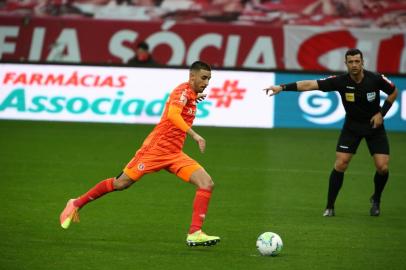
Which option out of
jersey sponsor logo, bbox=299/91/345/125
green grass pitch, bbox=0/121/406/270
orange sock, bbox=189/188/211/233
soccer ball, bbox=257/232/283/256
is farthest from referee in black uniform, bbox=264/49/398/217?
jersey sponsor logo, bbox=299/91/345/125

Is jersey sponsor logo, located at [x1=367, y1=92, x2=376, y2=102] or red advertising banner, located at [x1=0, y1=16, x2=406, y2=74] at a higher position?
red advertising banner, located at [x1=0, y1=16, x2=406, y2=74]

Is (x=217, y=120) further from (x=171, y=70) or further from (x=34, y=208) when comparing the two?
(x=34, y=208)

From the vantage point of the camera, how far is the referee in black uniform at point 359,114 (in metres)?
11.0

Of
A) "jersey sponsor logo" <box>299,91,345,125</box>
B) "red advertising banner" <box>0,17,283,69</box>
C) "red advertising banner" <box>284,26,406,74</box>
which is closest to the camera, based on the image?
"jersey sponsor logo" <box>299,91,345,125</box>

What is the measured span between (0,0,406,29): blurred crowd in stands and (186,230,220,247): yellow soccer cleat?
1712 centimetres

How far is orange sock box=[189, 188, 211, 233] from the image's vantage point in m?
8.77

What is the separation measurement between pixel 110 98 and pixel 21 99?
5.86 feet

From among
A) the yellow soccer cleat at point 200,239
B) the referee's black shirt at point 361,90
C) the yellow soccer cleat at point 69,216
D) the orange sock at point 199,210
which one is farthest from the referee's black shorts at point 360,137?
the yellow soccer cleat at point 69,216

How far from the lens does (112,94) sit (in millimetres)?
19188

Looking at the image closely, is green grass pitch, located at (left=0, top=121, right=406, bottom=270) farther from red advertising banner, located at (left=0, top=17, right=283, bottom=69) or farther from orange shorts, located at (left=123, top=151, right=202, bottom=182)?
red advertising banner, located at (left=0, top=17, right=283, bottom=69)

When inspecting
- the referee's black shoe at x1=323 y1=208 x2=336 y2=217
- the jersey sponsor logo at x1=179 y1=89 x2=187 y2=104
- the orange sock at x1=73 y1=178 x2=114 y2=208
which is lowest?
the orange sock at x1=73 y1=178 x2=114 y2=208

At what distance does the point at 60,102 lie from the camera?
19.4m

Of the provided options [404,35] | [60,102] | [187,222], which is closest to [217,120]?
[60,102]

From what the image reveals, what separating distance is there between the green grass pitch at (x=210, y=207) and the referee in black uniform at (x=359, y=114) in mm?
430
